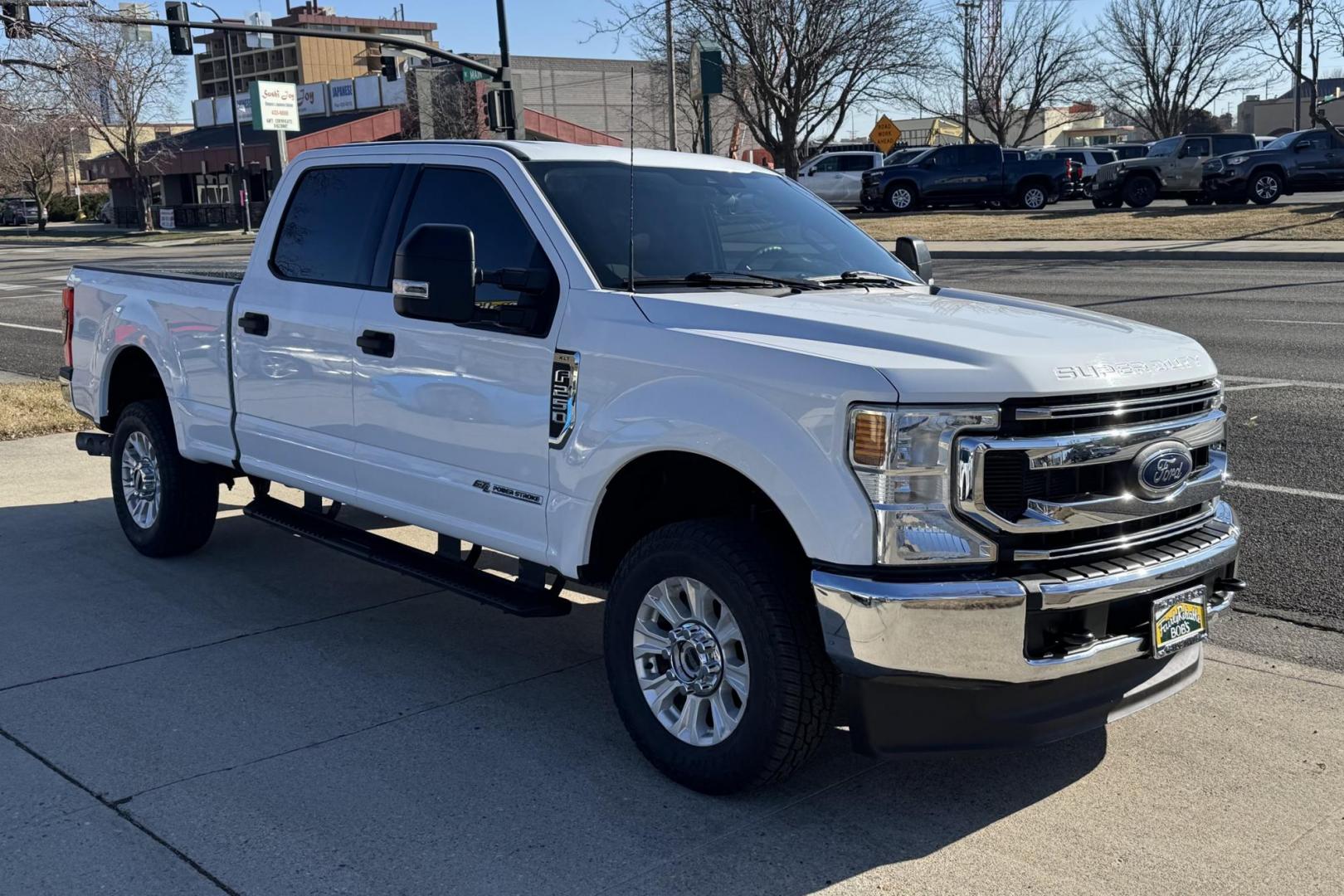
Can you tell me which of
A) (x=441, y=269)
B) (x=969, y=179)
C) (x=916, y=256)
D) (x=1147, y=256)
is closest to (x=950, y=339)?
(x=441, y=269)

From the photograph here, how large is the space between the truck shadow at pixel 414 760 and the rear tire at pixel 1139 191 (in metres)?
30.9

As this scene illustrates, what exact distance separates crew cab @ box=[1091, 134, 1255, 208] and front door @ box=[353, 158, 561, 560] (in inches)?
1205

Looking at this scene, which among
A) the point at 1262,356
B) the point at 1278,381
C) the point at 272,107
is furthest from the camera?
the point at 272,107

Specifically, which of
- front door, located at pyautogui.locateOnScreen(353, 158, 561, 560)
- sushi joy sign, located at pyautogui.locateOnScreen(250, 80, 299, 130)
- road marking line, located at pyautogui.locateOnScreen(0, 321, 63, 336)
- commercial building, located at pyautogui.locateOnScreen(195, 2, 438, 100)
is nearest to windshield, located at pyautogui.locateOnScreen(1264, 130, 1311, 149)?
road marking line, located at pyautogui.locateOnScreen(0, 321, 63, 336)

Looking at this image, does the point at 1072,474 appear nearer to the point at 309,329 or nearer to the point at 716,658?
the point at 716,658

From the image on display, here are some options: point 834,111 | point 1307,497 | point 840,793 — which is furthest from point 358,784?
point 834,111

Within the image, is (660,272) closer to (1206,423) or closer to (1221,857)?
(1206,423)

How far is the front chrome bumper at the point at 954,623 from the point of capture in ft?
11.2

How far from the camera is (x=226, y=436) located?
6051 millimetres

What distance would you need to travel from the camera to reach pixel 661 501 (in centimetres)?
448

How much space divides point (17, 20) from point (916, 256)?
13585 millimetres

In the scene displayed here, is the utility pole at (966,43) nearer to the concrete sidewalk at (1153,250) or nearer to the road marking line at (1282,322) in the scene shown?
the concrete sidewalk at (1153,250)

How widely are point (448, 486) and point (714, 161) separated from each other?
181 centimetres

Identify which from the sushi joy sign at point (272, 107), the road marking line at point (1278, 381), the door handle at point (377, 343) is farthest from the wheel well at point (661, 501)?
the sushi joy sign at point (272, 107)
